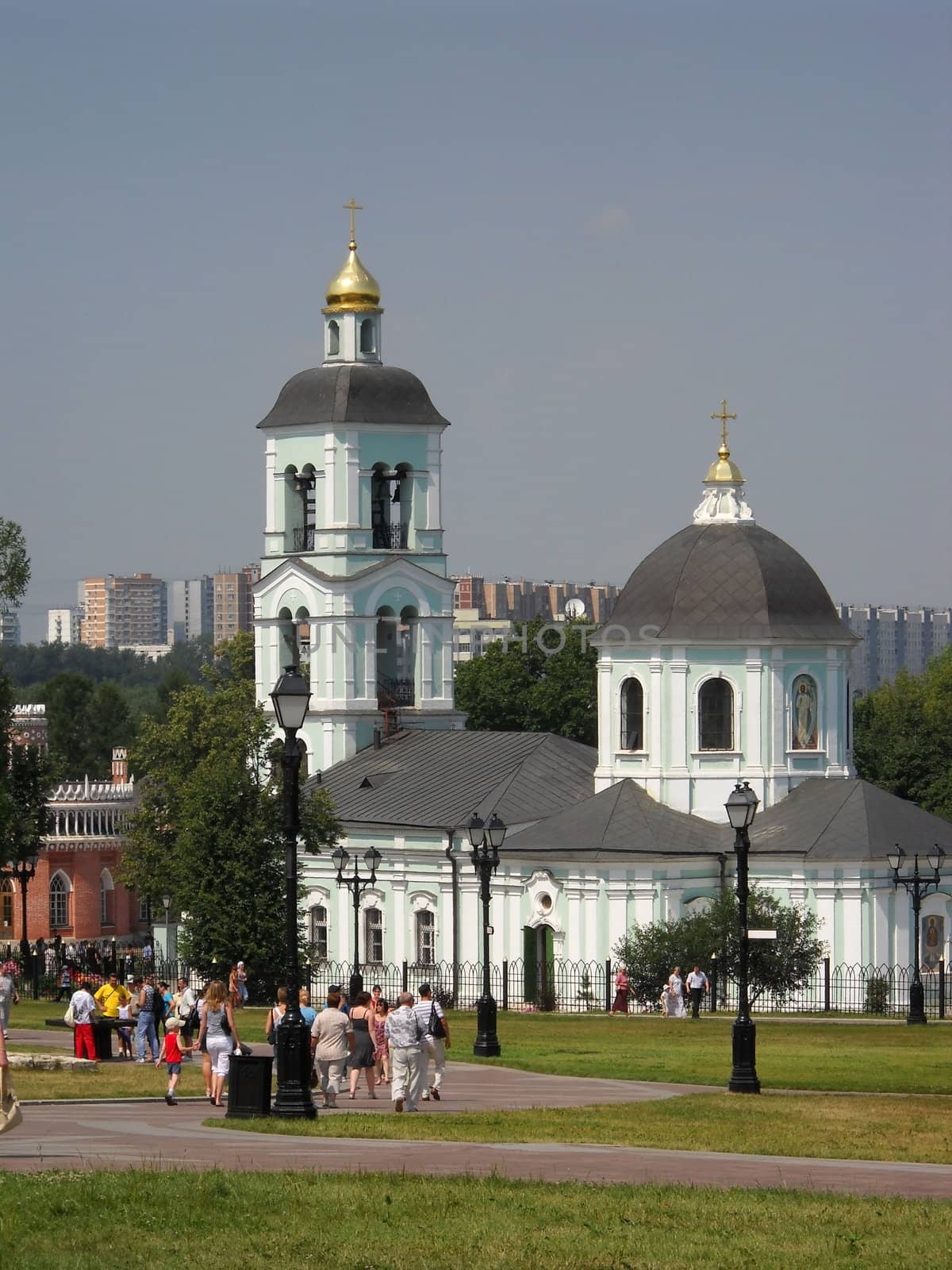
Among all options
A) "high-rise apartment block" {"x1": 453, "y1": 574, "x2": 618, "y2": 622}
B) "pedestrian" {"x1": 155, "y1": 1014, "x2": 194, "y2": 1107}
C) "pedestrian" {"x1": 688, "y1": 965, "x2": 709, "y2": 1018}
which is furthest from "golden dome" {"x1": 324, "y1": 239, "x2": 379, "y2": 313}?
"high-rise apartment block" {"x1": 453, "y1": 574, "x2": 618, "y2": 622}

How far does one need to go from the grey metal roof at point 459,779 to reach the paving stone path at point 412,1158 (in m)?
34.3

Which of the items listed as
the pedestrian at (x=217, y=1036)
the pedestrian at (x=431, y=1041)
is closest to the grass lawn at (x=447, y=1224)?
the pedestrian at (x=217, y=1036)

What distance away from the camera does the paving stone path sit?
1933 cm

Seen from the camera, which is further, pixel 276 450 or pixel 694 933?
pixel 276 450

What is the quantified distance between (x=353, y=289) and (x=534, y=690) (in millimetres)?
21921

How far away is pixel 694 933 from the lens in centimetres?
5194

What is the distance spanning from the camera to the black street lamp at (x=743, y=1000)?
29156mm

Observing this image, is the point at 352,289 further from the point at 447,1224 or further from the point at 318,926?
the point at 447,1224

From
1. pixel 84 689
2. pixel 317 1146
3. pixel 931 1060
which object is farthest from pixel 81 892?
pixel 317 1146

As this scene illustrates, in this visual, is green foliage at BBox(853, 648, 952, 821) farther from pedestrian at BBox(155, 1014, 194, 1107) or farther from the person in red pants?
pedestrian at BBox(155, 1014, 194, 1107)

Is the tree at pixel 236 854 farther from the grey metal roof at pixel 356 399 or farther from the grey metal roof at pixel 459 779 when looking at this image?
the grey metal roof at pixel 356 399

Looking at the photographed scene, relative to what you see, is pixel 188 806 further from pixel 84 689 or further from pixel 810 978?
pixel 84 689

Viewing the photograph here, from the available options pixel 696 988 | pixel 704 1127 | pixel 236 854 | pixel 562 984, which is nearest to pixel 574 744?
pixel 562 984

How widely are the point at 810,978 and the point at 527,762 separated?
10.5 m
